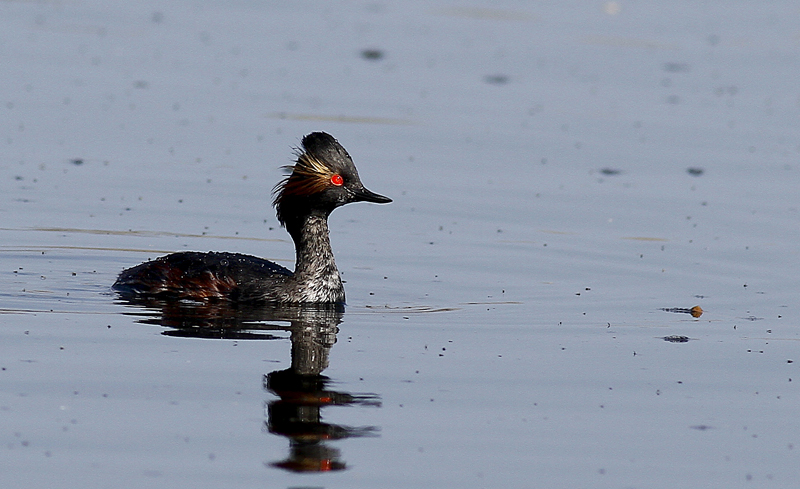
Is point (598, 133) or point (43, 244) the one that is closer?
point (43, 244)

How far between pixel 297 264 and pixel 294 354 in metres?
2.58

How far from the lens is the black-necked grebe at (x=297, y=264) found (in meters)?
12.9

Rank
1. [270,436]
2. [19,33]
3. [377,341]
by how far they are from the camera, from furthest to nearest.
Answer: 1. [19,33]
2. [377,341]
3. [270,436]

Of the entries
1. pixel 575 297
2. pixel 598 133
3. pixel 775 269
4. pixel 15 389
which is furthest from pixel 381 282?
pixel 598 133

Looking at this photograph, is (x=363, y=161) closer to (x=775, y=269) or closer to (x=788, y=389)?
(x=775, y=269)

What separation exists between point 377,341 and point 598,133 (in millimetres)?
10336

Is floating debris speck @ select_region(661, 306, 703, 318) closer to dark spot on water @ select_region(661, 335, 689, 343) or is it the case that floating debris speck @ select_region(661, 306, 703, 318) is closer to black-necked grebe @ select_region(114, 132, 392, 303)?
dark spot on water @ select_region(661, 335, 689, 343)

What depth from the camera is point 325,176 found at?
1321cm

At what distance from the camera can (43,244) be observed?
14.9 meters

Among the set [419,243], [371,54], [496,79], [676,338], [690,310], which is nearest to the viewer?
[676,338]

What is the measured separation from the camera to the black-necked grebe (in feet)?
42.5

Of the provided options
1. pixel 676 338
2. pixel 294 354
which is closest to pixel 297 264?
pixel 294 354

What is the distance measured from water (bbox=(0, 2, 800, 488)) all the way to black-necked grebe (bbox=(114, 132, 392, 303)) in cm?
35

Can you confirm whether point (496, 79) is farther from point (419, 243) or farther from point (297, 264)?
point (297, 264)
